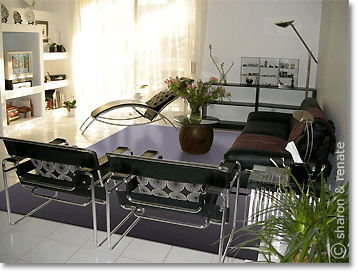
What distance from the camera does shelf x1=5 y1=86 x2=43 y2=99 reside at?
645 centimetres

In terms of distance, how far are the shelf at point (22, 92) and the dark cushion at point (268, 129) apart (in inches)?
157

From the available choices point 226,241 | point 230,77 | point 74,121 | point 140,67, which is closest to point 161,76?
point 140,67

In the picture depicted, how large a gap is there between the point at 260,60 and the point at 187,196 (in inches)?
201

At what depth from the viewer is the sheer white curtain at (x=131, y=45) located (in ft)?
25.4

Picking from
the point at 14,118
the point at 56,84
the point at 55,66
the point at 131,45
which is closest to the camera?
the point at 14,118

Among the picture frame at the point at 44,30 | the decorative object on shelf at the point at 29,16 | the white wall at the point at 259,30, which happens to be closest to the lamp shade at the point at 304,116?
the white wall at the point at 259,30

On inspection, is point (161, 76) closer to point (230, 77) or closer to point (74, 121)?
point (230, 77)

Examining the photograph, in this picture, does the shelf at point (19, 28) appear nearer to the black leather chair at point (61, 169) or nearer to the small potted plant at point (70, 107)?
the small potted plant at point (70, 107)

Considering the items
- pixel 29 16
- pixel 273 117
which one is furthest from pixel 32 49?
pixel 273 117

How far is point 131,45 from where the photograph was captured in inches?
324

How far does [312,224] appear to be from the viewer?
1.68 meters

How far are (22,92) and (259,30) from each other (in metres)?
4.46

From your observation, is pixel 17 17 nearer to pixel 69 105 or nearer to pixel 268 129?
pixel 69 105

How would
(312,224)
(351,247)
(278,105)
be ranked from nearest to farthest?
(312,224) → (351,247) → (278,105)
